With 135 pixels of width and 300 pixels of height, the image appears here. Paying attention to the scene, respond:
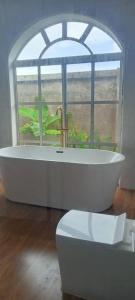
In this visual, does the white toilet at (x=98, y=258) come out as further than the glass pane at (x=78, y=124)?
No

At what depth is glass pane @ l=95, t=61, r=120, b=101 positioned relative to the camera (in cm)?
333

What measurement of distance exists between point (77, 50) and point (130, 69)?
89cm

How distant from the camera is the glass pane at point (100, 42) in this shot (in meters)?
3.23

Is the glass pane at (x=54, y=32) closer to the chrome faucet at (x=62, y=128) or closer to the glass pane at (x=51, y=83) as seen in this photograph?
the glass pane at (x=51, y=83)

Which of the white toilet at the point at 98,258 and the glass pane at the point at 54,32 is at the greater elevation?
the glass pane at the point at 54,32

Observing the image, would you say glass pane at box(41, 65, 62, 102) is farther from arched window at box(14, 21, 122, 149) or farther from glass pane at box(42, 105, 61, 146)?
glass pane at box(42, 105, 61, 146)

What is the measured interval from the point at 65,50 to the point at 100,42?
0.55 m

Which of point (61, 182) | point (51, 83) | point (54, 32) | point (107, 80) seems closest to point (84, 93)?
point (107, 80)

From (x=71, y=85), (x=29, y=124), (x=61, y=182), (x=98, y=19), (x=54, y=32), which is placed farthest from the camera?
(x=29, y=124)

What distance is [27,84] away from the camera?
3.80m

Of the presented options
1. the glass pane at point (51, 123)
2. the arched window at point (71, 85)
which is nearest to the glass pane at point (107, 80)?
the arched window at point (71, 85)

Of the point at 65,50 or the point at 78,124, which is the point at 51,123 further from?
the point at 65,50

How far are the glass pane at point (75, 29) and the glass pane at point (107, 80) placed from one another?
0.54 m

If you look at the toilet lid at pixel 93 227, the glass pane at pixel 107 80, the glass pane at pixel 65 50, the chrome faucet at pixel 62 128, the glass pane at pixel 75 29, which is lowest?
the toilet lid at pixel 93 227
